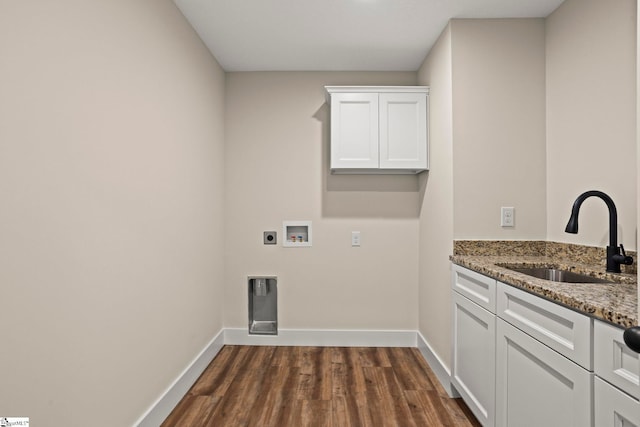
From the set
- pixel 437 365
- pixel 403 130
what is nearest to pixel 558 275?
pixel 437 365

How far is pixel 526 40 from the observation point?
247 cm

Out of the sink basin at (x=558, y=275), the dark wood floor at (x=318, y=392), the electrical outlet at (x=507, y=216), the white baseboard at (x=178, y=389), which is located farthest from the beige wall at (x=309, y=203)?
the sink basin at (x=558, y=275)

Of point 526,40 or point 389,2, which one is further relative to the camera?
point 526,40

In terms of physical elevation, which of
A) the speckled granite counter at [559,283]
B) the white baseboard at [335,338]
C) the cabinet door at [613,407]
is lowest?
the white baseboard at [335,338]

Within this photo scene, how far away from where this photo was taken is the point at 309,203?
11.1ft

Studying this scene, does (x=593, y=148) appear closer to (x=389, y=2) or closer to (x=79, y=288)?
(x=389, y=2)

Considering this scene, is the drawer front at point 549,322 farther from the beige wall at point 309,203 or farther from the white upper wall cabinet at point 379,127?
the beige wall at point 309,203

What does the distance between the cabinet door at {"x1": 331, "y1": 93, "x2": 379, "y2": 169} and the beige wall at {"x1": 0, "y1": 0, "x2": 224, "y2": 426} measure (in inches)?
45.1

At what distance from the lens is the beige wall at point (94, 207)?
44.8 inches

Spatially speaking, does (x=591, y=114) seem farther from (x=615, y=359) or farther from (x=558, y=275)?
(x=615, y=359)

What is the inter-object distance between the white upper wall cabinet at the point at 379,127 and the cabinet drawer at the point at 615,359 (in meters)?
2.04

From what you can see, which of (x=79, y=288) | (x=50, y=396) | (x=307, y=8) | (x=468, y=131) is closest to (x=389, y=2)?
(x=307, y=8)

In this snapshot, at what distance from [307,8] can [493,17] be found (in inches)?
48.9

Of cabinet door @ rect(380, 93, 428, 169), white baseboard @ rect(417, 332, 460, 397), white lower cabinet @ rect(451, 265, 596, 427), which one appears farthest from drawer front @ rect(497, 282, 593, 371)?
cabinet door @ rect(380, 93, 428, 169)
